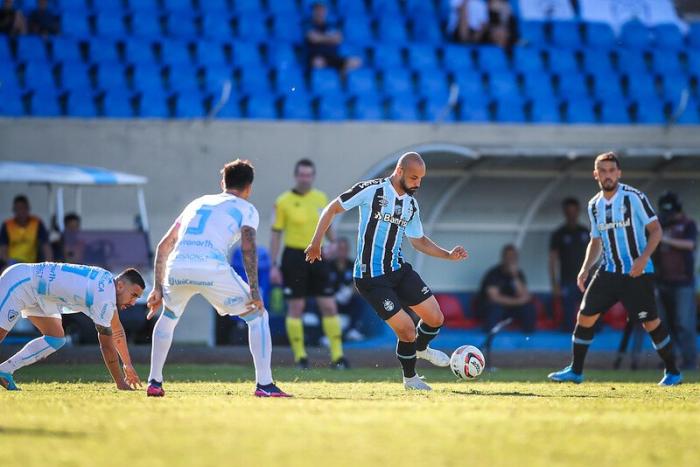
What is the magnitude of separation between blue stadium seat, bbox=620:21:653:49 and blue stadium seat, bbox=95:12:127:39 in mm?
8783

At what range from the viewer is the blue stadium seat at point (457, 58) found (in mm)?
21111

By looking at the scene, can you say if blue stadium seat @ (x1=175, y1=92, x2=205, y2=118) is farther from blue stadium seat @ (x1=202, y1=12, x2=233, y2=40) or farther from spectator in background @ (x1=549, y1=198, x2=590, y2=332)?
spectator in background @ (x1=549, y1=198, x2=590, y2=332)

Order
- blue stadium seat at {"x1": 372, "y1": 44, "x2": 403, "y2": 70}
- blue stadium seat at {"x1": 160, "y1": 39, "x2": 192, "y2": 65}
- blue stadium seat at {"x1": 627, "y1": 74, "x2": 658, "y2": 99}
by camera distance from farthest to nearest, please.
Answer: blue stadium seat at {"x1": 627, "y1": 74, "x2": 658, "y2": 99} → blue stadium seat at {"x1": 372, "y1": 44, "x2": 403, "y2": 70} → blue stadium seat at {"x1": 160, "y1": 39, "x2": 192, "y2": 65}

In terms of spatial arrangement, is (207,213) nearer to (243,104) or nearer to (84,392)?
(84,392)

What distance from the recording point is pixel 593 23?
75.3ft

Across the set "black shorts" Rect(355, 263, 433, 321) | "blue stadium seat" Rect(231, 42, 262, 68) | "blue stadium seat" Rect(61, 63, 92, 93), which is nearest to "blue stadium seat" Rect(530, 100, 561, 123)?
"blue stadium seat" Rect(231, 42, 262, 68)

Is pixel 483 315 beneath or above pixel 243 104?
beneath

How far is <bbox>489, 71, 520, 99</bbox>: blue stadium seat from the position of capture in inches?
809

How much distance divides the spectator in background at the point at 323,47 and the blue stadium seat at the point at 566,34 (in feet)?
13.4

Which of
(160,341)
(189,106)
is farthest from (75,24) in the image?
(160,341)

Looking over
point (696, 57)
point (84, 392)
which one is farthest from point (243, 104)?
point (84, 392)

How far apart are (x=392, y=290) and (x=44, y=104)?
10.0 metres

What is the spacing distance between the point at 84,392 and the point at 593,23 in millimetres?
15296

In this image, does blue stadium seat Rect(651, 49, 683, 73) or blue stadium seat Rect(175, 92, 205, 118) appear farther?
blue stadium seat Rect(651, 49, 683, 73)
